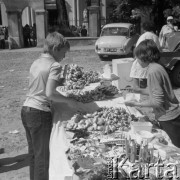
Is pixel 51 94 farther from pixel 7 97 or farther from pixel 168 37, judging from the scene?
pixel 168 37

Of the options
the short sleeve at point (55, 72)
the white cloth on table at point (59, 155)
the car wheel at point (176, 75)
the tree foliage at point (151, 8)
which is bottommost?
the car wheel at point (176, 75)

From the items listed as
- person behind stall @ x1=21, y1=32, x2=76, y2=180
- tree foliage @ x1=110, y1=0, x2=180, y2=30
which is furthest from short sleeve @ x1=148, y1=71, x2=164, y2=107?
tree foliage @ x1=110, y1=0, x2=180, y2=30

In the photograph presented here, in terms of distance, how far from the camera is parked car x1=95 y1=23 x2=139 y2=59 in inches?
564

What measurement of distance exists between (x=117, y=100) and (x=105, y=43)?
33.8 ft

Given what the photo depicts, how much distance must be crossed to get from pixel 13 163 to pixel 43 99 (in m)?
1.97

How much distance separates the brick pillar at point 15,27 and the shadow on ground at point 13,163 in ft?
55.9

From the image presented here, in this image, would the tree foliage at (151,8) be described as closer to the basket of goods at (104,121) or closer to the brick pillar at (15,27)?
the brick pillar at (15,27)

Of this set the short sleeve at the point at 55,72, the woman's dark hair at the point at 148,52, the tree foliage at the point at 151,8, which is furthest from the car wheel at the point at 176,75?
the tree foliage at the point at 151,8

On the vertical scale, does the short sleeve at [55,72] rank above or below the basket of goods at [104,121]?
above

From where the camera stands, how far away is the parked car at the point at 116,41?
14.3 metres

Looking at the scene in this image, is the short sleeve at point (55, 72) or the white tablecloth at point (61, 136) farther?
the short sleeve at point (55, 72)

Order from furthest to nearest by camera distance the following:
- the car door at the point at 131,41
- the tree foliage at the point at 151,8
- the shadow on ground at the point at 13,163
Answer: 1. the tree foliage at the point at 151,8
2. the car door at the point at 131,41
3. the shadow on ground at the point at 13,163

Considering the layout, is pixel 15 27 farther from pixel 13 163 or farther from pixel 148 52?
pixel 148 52

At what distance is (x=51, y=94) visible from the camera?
121 inches
